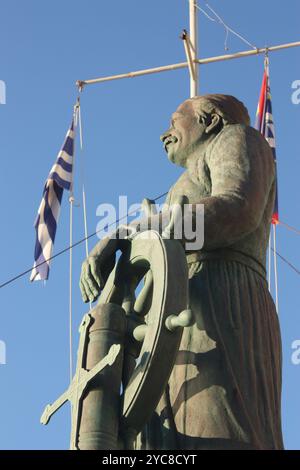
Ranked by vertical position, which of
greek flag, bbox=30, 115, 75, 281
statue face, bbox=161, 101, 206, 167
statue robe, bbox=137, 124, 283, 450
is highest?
greek flag, bbox=30, 115, 75, 281

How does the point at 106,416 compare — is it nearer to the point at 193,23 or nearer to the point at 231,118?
the point at 231,118

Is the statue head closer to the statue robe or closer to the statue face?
the statue face

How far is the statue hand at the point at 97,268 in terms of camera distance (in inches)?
303

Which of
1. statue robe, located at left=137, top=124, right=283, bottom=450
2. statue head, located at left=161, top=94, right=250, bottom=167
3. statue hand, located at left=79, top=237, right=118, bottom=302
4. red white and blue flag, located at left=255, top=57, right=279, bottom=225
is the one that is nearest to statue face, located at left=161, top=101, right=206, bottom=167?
statue head, located at left=161, top=94, right=250, bottom=167

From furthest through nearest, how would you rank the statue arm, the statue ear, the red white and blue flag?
the red white and blue flag
the statue ear
the statue arm

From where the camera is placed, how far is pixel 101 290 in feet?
25.4

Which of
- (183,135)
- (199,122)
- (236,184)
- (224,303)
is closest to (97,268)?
(224,303)

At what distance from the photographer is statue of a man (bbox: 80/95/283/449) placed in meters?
7.13

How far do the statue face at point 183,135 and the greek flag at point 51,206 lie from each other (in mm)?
8576

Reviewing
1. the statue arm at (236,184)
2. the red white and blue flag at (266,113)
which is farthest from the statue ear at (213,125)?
the red white and blue flag at (266,113)

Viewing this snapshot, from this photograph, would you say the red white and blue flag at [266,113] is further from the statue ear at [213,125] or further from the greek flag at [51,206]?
the statue ear at [213,125]

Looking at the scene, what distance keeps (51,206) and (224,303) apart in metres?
10.6

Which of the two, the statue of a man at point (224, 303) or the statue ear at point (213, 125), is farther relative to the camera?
the statue ear at point (213, 125)
